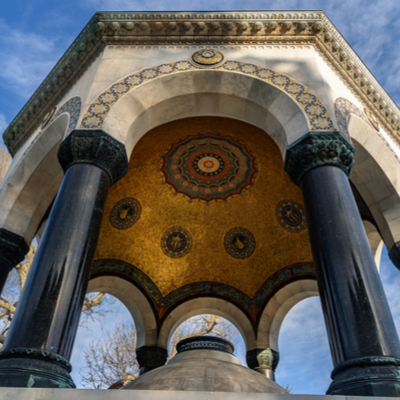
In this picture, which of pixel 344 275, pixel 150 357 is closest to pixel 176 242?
pixel 150 357

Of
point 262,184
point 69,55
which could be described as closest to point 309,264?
point 262,184

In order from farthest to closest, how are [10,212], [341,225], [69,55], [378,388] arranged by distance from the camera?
[69,55]
[10,212]
[341,225]
[378,388]

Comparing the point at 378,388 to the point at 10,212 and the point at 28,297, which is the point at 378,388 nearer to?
the point at 28,297

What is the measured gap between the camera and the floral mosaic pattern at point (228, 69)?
4812 millimetres

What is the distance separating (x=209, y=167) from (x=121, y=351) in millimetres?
9282

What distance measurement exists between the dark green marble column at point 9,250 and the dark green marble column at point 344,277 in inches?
160

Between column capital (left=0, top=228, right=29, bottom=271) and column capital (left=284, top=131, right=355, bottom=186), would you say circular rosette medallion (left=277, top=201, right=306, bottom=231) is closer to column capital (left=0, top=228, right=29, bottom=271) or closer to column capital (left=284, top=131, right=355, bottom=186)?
column capital (left=284, top=131, right=355, bottom=186)

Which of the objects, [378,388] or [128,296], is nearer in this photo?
[378,388]

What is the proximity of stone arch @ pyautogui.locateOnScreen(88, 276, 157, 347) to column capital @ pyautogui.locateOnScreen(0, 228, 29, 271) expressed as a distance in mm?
3072

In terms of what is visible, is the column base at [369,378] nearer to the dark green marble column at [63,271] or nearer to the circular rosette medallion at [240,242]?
the dark green marble column at [63,271]

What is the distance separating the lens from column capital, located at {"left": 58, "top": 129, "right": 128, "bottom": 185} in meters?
4.41

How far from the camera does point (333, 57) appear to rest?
619 cm

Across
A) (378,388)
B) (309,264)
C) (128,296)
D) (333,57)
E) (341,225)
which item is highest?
(333,57)

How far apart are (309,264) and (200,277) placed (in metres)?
2.65
